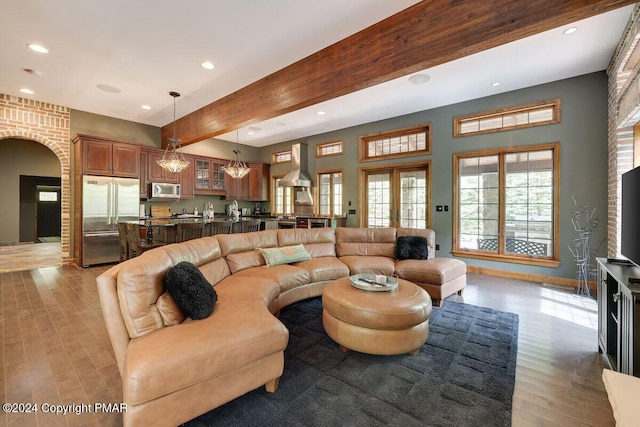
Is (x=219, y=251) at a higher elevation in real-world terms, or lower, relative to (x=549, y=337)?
higher

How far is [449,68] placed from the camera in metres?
3.83

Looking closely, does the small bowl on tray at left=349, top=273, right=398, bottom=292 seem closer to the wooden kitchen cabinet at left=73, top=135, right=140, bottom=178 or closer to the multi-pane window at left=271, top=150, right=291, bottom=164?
the wooden kitchen cabinet at left=73, top=135, right=140, bottom=178

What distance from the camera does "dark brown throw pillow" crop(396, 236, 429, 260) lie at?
3934 millimetres

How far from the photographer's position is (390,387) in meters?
1.87

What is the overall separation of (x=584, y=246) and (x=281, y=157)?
7.37m

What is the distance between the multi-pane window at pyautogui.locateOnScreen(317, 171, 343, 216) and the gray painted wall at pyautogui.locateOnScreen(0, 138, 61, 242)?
8436 mm

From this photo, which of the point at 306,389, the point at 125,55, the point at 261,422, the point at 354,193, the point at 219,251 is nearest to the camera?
the point at 261,422

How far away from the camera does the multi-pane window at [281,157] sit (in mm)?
8516

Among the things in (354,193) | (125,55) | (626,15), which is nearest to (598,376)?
(626,15)

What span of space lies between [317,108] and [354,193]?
2301 mm

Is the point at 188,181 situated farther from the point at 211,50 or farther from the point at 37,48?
the point at 211,50

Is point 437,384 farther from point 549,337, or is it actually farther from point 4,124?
point 4,124

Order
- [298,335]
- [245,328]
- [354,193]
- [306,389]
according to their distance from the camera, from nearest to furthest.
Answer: [245,328]
[306,389]
[298,335]
[354,193]

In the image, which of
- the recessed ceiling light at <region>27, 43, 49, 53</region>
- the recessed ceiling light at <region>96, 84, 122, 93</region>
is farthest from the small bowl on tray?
Answer: the recessed ceiling light at <region>96, 84, 122, 93</region>
